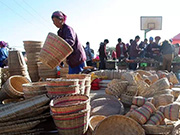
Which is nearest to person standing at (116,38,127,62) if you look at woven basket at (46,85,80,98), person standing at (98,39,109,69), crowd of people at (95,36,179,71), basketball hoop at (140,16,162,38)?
crowd of people at (95,36,179,71)

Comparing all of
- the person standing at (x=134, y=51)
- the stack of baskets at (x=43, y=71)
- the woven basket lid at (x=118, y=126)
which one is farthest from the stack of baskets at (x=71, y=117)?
the person standing at (x=134, y=51)

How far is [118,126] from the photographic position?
1484 millimetres

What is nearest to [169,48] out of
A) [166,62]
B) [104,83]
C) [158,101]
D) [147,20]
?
[166,62]

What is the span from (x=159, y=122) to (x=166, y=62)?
16.9ft

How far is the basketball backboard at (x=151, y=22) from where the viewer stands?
40.2 feet

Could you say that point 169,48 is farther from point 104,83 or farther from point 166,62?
point 104,83

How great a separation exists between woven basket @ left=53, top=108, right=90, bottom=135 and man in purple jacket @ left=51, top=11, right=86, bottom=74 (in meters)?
1.05

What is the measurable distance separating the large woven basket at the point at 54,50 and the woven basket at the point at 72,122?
0.77m

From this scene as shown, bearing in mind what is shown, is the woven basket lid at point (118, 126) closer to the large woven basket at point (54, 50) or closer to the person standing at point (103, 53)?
the large woven basket at point (54, 50)

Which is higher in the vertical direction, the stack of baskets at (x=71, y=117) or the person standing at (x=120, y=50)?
the person standing at (x=120, y=50)

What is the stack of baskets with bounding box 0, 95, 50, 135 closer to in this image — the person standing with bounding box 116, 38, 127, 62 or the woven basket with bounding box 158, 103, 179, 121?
Result: the woven basket with bounding box 158, 103, 179, 121

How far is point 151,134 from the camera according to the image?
1.40 m

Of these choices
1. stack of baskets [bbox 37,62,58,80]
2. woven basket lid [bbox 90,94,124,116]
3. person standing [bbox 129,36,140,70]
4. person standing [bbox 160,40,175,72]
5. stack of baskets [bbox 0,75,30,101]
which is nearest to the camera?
woven basket lid [bbox 90,94,124,116]

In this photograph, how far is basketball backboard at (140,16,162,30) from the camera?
12250mm
